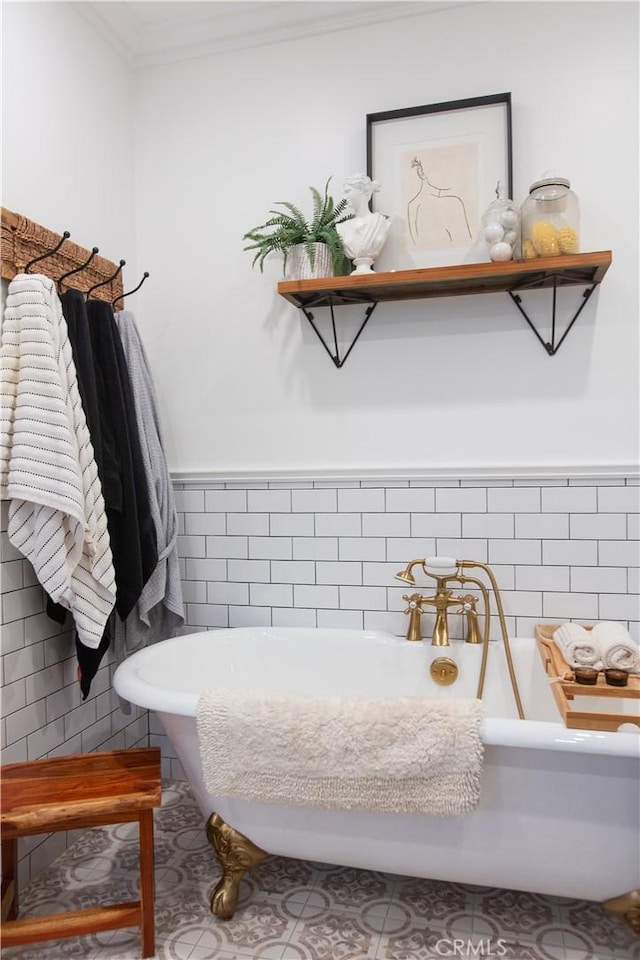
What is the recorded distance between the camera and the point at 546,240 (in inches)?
77.2

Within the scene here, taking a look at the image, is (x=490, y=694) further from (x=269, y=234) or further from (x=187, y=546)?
(x=269, y=234)

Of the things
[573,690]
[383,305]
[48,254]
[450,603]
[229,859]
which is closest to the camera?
[573,690]

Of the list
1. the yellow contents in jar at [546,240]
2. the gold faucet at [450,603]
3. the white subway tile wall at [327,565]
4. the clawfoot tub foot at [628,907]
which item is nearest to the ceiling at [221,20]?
the yellow contents in jar at [546,240]

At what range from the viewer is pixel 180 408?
2.54 metres

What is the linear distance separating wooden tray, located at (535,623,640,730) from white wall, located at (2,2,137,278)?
1971 mm

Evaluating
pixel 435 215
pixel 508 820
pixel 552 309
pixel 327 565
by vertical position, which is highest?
pixel 435 215

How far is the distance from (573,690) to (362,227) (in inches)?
59.3

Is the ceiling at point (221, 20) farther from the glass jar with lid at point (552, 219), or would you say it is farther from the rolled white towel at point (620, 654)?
the rolled white towel at point (620, 654)

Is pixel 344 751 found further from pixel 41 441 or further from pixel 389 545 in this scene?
pixel 41 441

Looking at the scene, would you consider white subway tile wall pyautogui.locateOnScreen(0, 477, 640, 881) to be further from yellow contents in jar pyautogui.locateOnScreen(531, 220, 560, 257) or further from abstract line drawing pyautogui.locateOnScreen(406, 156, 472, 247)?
abstract line drawing pyautogui.locateOnScreen(406, 156, 472, 247)

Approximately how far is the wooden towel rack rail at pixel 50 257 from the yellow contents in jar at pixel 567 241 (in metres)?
1.45

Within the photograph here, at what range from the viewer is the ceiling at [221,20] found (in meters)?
2.25

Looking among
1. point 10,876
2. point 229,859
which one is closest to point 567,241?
point 229,859

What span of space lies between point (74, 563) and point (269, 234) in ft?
4.50
